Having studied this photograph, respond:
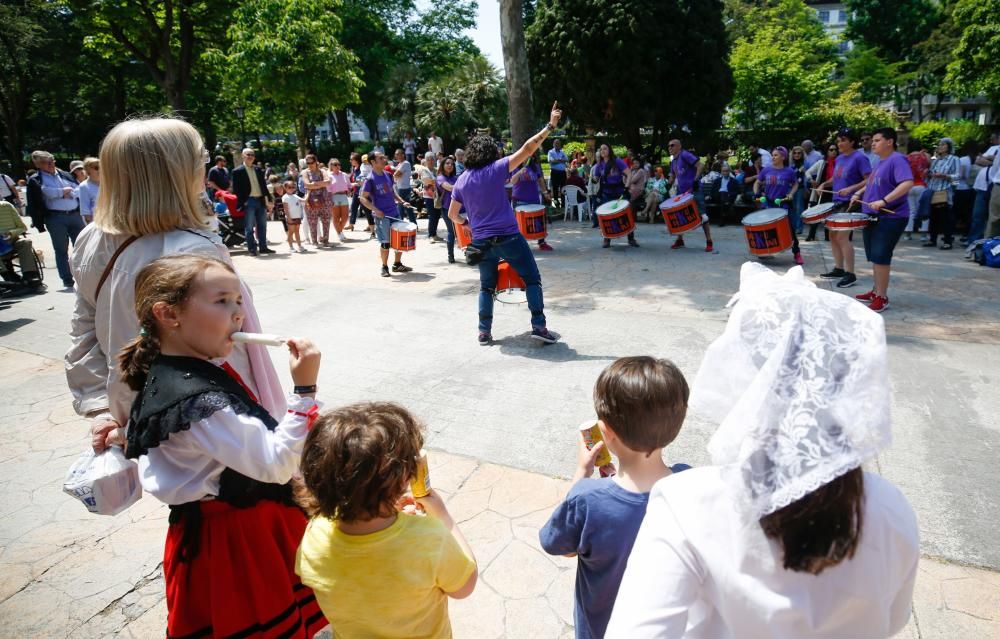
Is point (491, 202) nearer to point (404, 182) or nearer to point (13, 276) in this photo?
point (13, 276)

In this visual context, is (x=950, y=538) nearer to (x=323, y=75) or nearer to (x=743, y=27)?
(x=323, y=75)

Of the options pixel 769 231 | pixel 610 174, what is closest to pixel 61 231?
pixel 610 174

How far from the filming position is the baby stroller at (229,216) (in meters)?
11.9

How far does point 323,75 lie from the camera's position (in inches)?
710

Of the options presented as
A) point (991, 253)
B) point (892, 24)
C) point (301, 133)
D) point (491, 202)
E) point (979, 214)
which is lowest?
point (991, 253)

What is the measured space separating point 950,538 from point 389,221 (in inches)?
312

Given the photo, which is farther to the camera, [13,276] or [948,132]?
[948,132]

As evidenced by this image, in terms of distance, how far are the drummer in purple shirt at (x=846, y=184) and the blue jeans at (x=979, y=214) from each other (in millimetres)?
3262

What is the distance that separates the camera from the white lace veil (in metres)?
0.92

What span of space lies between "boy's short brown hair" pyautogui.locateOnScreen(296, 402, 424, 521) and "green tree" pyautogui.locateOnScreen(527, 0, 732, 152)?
17977 mm

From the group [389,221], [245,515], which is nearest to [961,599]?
[245,515]

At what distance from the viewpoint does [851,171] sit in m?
7.45

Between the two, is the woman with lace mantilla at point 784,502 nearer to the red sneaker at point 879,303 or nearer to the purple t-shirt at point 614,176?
the red sneaker at point 879,303

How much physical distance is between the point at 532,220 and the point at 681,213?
7.56ft
